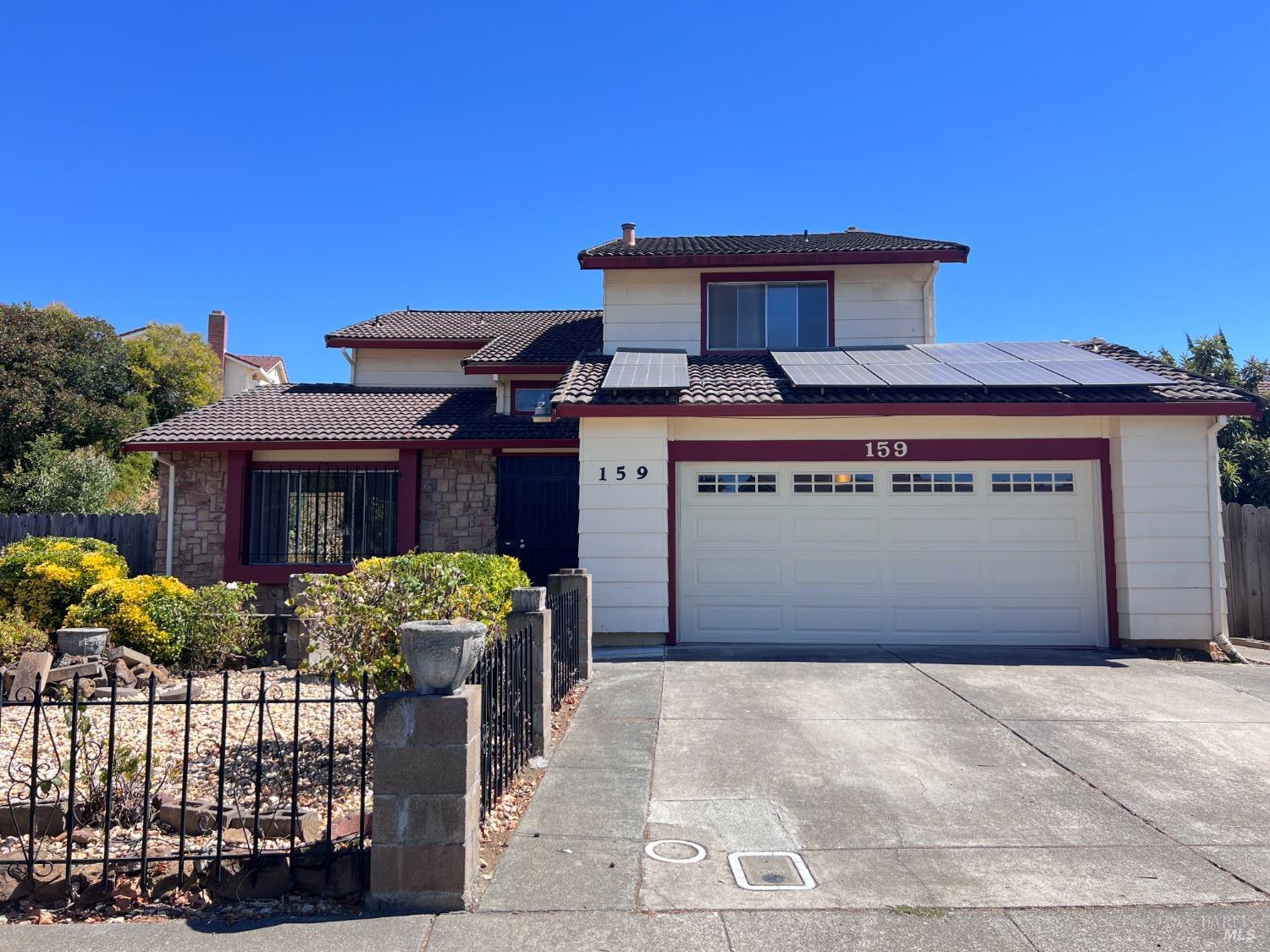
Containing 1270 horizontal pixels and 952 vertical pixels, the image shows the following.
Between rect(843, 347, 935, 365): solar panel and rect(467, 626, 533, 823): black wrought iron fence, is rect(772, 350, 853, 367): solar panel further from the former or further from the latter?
rect(467, 626, 533, 823): black wrought iron fence

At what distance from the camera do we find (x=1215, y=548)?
9961mm

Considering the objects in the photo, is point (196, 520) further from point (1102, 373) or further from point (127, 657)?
point (1102, 373)

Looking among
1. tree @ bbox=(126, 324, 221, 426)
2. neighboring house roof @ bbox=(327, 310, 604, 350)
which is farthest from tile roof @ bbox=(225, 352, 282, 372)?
neighboring house roof @ bbox=(327, 310, 604, 350)

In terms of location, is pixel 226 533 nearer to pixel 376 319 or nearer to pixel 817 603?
pixel 376 319

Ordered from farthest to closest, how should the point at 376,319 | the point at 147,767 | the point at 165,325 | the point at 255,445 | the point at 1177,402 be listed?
the point at 165,325 < the point at 376,319 < the point at 255,445 < the point at 1177,402 < the point at 147,767

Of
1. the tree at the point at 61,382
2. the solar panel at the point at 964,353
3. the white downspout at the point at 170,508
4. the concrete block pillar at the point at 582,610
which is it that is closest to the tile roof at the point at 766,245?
the solar panel at the point at 964,353

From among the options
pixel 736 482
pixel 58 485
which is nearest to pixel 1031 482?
pixel 736 482

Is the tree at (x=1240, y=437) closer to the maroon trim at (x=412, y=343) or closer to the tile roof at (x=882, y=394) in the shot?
the tile roof at (x=882, y=394)

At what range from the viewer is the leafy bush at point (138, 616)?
30.9 feet

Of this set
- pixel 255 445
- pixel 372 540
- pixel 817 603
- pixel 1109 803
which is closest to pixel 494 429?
pixel 372 540

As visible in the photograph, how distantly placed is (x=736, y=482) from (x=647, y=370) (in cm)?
205

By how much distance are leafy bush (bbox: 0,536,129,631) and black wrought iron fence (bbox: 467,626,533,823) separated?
290 inches

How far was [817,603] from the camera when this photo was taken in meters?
10.4

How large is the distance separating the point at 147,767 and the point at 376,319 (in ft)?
51.0
